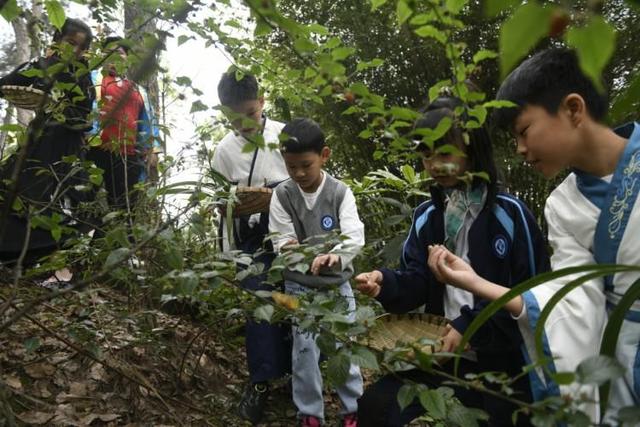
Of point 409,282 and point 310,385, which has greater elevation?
point 409,282

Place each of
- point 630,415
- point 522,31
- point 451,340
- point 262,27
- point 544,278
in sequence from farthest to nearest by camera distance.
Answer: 1. point 451,340
2. point 262,27
3. point 544,278
4. point 630,415
5. point 522,31

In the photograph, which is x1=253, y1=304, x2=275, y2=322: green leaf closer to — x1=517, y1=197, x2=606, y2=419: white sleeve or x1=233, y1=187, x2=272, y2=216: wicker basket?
x1=517, y1=197, x2=606, y2=419: white sleeve

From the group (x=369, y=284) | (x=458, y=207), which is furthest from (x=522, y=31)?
(x=458, y=207)

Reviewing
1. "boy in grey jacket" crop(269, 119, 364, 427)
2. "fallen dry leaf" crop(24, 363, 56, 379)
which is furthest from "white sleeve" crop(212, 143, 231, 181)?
"fallen dry leaf" crop(24, 363, 56, 379)

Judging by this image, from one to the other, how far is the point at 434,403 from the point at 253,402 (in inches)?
69.1

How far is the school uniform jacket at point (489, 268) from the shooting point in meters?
1.83

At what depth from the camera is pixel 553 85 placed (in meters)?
1.64

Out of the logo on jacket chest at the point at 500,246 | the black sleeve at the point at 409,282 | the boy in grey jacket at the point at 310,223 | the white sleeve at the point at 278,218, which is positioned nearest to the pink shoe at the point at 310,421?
the boy in grey jacket at the point at 310,223

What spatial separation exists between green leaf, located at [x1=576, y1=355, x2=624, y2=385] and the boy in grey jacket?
1.83 metres

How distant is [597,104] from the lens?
166 cm

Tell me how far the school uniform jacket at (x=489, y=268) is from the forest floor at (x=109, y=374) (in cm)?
71

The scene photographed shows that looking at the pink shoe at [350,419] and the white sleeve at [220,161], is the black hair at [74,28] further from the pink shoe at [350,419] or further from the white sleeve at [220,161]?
the pink shoe at [350,419]

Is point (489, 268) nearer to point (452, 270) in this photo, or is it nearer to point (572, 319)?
point (452, 270)

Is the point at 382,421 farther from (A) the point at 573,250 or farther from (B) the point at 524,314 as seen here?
(A) the point at 573,250
